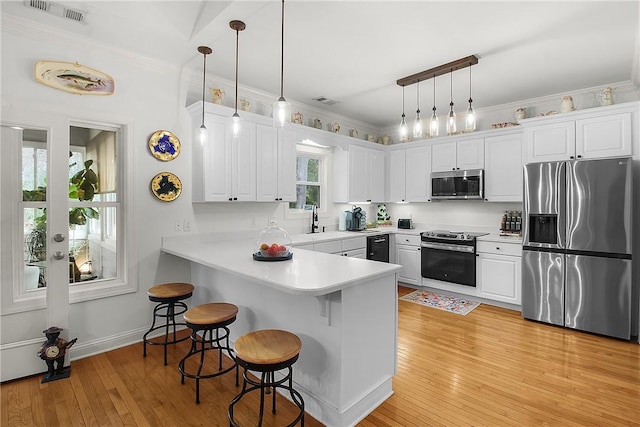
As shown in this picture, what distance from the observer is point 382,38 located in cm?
281

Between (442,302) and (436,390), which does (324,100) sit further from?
(436,390)

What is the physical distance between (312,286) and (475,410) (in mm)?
1432

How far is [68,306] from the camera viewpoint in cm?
270

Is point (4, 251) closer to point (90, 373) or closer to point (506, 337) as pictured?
point (90, 373)

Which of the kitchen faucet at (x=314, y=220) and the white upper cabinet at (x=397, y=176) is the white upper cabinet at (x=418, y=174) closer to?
the white upper cabinet at (x=397, y=176)

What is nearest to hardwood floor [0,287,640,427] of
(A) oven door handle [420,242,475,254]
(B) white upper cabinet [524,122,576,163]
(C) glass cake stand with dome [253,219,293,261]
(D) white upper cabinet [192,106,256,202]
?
(C) glass cake stand with dome [253,219,293,261]

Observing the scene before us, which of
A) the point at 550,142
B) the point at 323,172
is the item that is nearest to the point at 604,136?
the point at 550,142

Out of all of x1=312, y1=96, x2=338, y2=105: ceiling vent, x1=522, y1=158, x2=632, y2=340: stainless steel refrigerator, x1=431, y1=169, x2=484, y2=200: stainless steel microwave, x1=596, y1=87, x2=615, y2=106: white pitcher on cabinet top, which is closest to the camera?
x1=522, y1=158, x2=632, y2=340: stainless steel refrigerator

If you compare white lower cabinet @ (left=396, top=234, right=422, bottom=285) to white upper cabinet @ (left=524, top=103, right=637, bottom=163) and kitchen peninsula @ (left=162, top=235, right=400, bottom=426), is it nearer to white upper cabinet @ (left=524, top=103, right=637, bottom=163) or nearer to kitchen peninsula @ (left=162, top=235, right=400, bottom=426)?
white upper cabinet @ (left=524, top=103, right=637, bottom=163)

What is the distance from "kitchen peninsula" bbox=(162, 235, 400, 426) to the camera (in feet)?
6.31

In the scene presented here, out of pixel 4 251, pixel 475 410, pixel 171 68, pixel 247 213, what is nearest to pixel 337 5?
pixel 171 68

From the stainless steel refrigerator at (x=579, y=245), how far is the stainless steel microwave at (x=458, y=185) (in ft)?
2.95

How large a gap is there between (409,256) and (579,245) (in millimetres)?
2129

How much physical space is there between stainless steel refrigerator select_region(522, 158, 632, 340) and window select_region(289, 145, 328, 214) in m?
2.74
